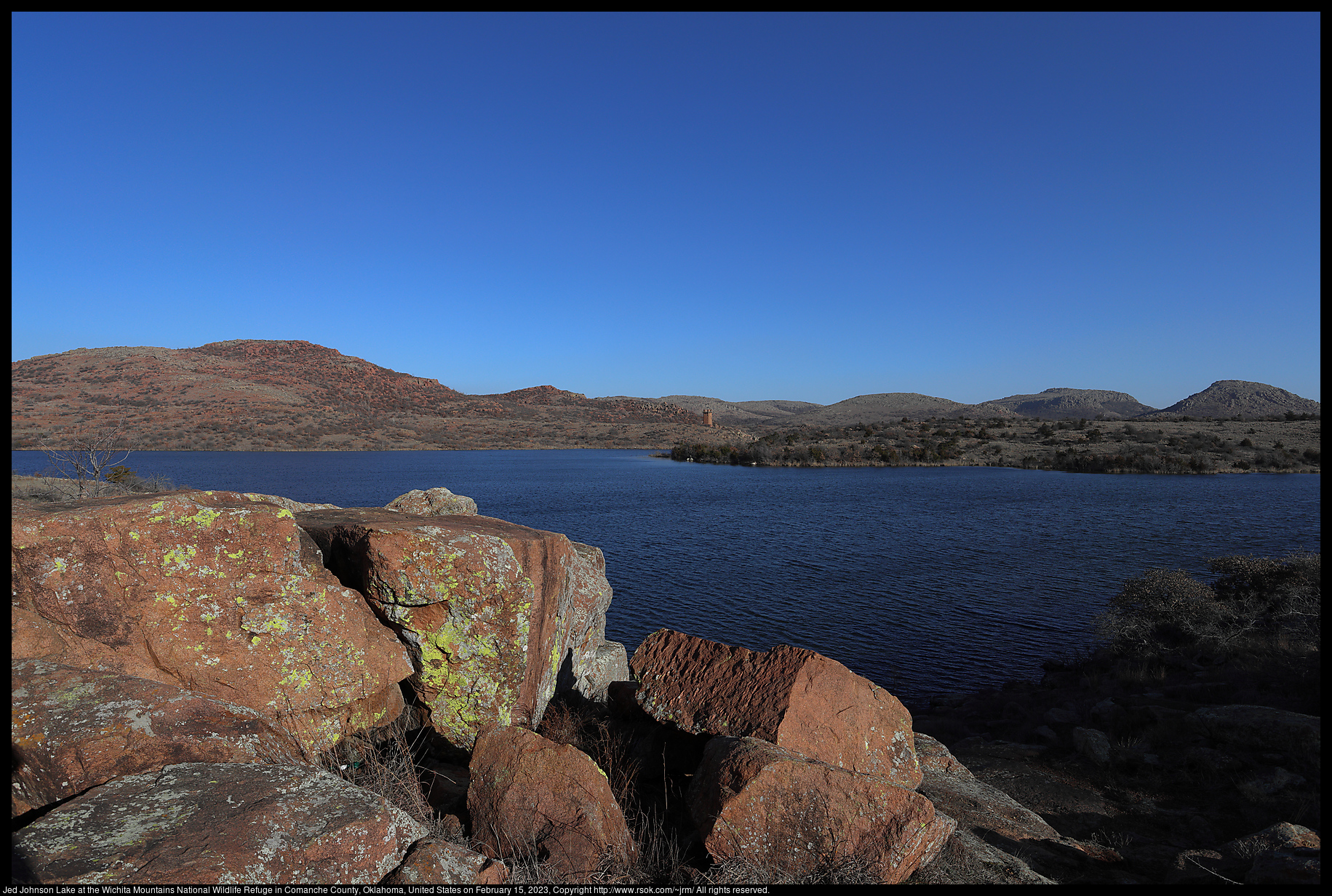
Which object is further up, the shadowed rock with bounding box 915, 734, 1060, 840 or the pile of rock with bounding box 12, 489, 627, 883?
the pile of rock with bounding box 12, 489, 627, 883

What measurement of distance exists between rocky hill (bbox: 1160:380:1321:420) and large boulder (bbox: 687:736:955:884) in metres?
157

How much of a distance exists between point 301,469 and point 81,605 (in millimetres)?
65815

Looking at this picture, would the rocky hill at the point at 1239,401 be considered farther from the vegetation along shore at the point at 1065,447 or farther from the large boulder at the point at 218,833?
the large boulder at the point at 218,833

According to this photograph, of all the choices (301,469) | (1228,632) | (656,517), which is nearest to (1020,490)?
(656,517)

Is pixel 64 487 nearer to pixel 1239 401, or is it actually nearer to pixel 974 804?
pixel 974 804

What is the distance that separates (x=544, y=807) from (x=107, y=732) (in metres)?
2.63

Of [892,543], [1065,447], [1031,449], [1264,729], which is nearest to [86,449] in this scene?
[892,543]

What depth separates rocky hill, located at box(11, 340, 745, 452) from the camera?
92.9 m

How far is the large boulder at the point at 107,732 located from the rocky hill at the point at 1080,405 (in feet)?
616

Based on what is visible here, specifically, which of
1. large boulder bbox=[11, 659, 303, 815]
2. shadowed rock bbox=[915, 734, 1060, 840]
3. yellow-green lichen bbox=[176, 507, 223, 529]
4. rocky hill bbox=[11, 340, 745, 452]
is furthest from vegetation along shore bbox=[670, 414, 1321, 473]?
large boulder bbox=[11, 659, 303, 815]

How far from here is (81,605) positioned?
4.48m

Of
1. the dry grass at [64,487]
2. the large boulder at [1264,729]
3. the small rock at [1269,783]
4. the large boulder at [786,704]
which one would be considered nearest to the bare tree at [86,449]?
the dry grass at [64,487]

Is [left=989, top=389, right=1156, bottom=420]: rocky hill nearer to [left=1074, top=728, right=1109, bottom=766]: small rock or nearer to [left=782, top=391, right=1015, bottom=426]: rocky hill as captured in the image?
[left=782, top=391, right=1015, bottom=426]: rocky hill

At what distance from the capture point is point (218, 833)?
10.8 feet
